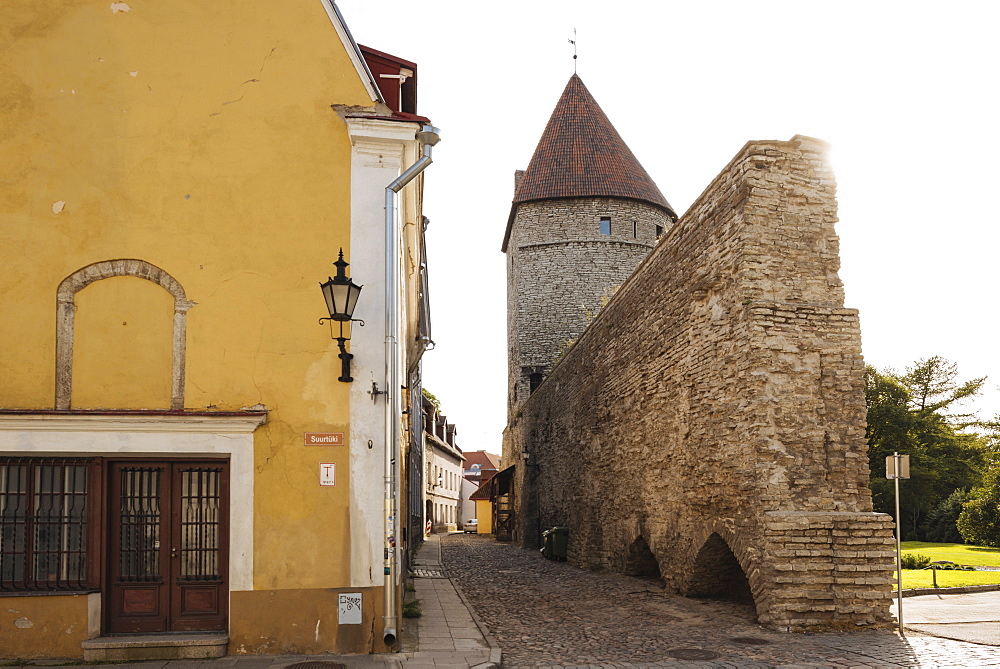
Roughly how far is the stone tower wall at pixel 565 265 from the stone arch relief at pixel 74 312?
2885cm

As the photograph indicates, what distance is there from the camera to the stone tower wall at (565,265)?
37.6 metres

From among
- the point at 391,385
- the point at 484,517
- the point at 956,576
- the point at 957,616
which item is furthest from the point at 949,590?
the point at 484,517

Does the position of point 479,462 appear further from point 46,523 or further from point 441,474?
point 46,523

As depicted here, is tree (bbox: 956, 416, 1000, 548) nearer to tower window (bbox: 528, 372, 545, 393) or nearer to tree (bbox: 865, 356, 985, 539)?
tree (bbox: 865, 356, 985, 539)

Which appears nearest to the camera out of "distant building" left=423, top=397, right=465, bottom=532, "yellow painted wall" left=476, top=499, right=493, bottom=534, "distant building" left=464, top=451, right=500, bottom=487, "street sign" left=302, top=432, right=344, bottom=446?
"street sign" left=302, top=432, right=344, bottom=446

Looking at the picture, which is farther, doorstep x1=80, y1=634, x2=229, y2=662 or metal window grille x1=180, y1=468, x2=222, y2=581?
metal window grille x1=180, y1=468, x2=222, y2=581

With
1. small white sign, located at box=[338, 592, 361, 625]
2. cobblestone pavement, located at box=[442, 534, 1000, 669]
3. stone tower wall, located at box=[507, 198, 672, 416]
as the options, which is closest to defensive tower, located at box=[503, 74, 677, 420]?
stone tower wall, located at box=[507, 198, 672, 416]

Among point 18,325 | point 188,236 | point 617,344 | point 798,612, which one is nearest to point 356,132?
point 188,236

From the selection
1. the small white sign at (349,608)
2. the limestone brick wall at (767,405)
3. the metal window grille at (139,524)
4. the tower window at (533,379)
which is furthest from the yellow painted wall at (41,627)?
the tower window at (533,379)

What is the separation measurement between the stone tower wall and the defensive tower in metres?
0.04

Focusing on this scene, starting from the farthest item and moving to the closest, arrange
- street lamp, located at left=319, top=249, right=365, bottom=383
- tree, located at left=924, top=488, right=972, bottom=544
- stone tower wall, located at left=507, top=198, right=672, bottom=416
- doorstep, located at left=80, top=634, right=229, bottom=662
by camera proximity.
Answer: stone tower wall, located at left=507, top=198, right=672, bottom=416
tree, located at left=924, top=488, right=972, bottom=544
street lamp, located at left=319, top=249, right=365, bottom=383
doorstep, located at left=80, top=634, right=229, bottom=662

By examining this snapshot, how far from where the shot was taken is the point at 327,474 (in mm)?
8719

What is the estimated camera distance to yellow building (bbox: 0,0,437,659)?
27.9 feet

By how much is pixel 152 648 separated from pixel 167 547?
993 millimetres
